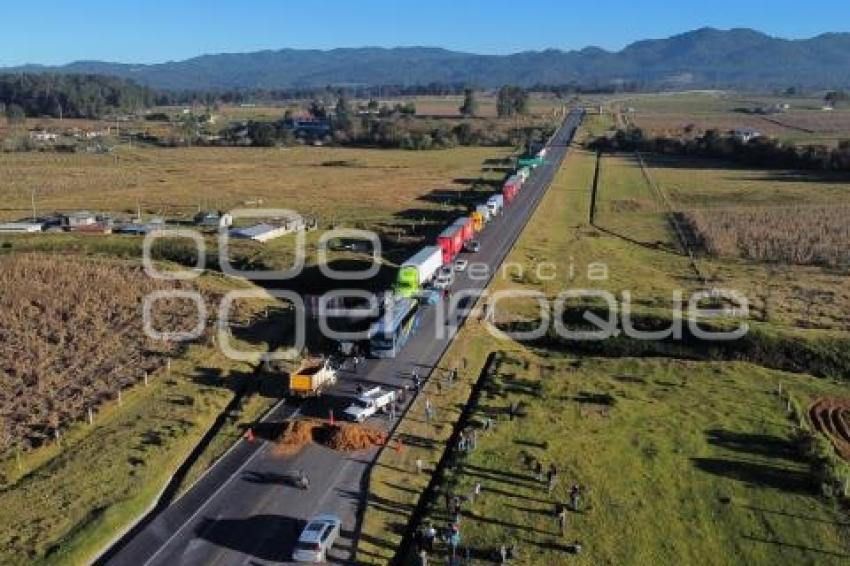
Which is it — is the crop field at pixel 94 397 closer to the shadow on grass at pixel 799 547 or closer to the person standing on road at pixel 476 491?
the person standing on road at pixel 476 491

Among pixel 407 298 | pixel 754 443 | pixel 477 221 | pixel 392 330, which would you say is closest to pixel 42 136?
pixel 477 221

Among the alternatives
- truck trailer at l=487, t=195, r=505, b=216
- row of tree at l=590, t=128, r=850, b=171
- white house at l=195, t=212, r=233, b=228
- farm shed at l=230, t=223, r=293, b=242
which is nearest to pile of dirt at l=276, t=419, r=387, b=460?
farm shed at l=230, t=223, r=293, b=242

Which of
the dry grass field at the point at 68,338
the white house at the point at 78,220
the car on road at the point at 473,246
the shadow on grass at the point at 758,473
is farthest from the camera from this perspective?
the white house at the point at 78,220

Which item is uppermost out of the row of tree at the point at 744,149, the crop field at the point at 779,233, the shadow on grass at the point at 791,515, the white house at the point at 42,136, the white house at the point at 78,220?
the row of tree at the point at 744,149

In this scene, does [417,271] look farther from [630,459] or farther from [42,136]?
[42,136]

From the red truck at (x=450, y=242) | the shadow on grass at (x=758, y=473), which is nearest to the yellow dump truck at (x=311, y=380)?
the shadow on grass at (x=758, y=473)

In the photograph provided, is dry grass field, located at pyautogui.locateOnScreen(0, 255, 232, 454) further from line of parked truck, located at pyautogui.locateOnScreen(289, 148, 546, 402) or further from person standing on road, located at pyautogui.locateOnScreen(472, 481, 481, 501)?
person standing on road, located at pyautogui.locateOnScreen(472, 481, 481, 501)

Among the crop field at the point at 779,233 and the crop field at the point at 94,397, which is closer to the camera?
the crop field at the point at 94,397
